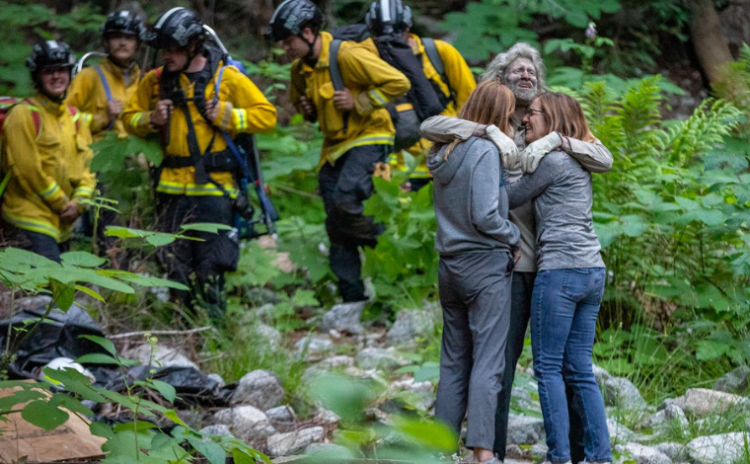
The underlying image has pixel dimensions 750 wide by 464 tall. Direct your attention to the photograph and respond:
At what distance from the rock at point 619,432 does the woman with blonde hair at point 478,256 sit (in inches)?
29.7

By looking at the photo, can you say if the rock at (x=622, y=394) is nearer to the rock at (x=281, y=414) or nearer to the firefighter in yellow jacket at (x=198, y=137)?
the rock at (x=281, y=414)

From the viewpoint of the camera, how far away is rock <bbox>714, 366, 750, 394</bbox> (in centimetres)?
528

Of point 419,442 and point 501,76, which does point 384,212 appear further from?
point 419,442

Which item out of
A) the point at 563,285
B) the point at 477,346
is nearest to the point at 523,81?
the point at 563,285

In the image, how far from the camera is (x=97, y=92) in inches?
299

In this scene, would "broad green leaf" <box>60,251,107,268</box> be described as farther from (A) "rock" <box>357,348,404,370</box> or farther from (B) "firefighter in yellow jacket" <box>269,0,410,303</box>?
(B) "firefighter in yellow jacket" <box>269,0,410,303</box>

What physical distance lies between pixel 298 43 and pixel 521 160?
118 inches

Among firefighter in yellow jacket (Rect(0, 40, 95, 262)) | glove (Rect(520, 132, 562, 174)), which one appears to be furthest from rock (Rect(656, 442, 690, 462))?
firefighter in yellow jacket (Rect(0, 40, 95, 262))

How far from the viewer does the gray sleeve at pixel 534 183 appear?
14.2 feet

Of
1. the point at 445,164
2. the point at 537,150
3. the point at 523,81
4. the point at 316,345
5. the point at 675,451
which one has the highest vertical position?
the point at 523,81

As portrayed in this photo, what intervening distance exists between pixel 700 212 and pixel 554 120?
153 cm

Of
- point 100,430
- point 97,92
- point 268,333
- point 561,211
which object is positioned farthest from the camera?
point 97,92

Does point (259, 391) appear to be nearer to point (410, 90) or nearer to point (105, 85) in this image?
point (410, 90)

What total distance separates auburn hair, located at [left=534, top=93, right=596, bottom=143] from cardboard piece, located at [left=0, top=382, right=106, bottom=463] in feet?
8.32
